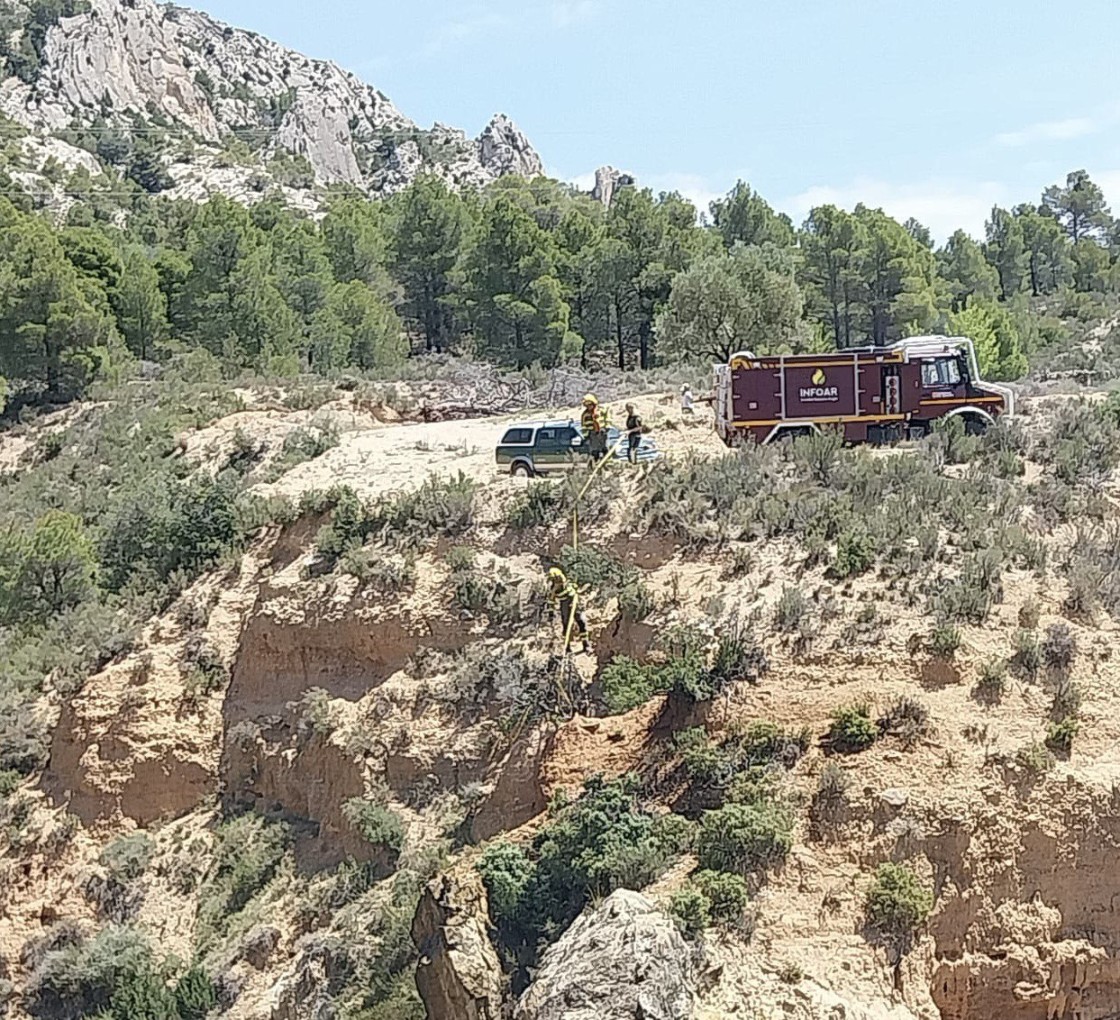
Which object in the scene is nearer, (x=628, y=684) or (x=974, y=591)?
(x=974, y=591)

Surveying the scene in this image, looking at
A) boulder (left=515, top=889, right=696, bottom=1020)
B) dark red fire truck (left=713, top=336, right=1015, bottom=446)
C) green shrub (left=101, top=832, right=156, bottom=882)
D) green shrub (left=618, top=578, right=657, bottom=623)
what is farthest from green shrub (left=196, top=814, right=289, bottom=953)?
dark red fire truck (left=713, top=336, right=1015, bottom=446)

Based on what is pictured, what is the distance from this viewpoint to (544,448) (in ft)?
86.7

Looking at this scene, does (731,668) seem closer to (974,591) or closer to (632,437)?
(974,591)

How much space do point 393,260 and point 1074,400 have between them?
32898 millimetres

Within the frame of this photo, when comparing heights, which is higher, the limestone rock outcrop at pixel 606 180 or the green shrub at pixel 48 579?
the limestone rock outcrop at pixel 606 180

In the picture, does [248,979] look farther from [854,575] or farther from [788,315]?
[788,315]

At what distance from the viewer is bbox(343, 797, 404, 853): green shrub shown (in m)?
20.4

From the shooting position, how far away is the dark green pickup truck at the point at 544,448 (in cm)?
2628

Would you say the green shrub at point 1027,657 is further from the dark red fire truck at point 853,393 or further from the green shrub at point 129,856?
the green shrub at point 129,856

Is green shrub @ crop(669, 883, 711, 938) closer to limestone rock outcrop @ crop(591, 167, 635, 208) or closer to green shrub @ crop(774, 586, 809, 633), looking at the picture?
green shrub @ crop(774, 586, 809, 633)

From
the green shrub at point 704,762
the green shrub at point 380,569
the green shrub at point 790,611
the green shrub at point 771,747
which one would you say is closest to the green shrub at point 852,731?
the green shrub at point 771,747

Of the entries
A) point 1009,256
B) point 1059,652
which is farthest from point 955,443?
point 1009,256

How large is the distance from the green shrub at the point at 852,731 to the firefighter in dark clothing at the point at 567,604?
5.44m

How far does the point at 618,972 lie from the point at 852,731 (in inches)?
203
